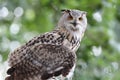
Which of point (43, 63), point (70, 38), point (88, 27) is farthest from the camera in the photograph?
point (88, 27)

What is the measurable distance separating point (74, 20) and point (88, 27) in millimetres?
3478

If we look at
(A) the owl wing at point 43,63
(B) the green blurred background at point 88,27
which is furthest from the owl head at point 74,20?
(B) the green blurred background at point 88,27

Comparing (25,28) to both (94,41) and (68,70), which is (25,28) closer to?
(94,41)

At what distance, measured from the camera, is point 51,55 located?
7.81 meters

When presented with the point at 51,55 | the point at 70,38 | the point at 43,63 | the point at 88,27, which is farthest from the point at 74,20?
the point at 88,27

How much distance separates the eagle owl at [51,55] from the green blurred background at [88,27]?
1.25 meters

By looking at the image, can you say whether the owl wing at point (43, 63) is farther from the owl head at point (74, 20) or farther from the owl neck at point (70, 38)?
the owl head at point (74, 20)

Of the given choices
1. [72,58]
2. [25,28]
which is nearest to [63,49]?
[72,58]

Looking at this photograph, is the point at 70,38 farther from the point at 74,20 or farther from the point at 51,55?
the point at 51,55

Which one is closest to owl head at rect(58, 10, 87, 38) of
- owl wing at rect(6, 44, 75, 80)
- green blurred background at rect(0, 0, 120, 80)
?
owl wing at rect(6, 44, 75, 80)

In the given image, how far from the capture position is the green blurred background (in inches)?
414

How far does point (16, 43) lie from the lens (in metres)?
11.6

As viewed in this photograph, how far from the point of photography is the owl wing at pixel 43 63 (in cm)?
751

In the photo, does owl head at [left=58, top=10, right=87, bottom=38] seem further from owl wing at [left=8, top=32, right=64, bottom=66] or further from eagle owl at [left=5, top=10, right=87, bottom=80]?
owl wing at [left=8, top=32, right=64, bottom=66]
